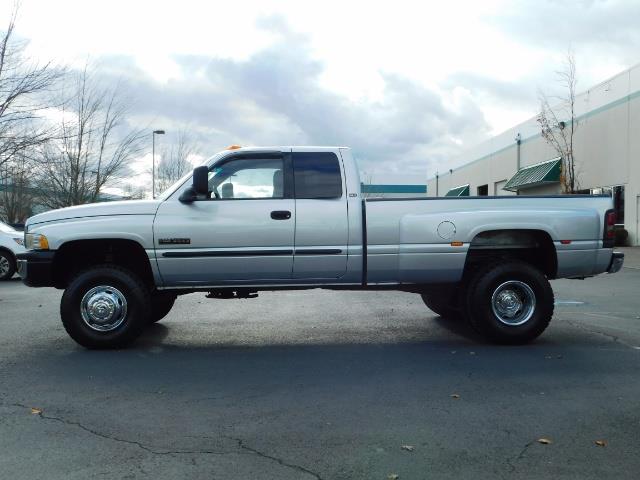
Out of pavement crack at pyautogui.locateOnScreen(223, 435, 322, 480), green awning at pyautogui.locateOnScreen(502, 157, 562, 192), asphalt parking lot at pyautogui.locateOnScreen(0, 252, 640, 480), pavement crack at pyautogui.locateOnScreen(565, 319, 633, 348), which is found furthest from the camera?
green awning at pyautogui.locateOnScreen(502, 157, 562, 192)

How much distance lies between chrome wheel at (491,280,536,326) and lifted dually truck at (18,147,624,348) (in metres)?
0.01

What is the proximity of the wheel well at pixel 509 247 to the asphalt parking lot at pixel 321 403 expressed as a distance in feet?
2.98

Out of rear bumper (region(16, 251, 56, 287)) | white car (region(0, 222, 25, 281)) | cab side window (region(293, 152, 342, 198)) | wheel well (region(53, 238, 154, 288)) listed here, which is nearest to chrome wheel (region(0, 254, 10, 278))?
white car (region(0, 222, 25, 281))

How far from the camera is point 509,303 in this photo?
7.00 metres

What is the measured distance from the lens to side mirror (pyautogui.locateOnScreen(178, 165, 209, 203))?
6.59m

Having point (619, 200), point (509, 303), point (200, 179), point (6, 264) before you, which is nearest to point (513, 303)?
point (509, 303)

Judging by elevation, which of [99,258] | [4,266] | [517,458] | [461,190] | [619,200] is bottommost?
[517,458]

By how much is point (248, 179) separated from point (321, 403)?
3.04m

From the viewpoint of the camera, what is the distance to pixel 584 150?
2997 cm

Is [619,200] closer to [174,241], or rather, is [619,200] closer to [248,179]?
[248,179]

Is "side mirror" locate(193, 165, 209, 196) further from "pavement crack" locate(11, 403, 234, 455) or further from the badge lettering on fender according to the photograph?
"pavement crack" locate(11, 403, 234, 455)

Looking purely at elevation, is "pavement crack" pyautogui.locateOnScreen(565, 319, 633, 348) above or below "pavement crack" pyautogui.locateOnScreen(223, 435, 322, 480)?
above

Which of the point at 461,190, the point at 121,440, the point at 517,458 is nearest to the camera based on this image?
the point at 517,458

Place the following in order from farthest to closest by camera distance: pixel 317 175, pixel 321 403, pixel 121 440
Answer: pixel 317 175 < pixel 321 403 < pixel 121 440
